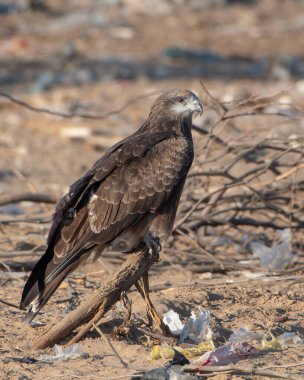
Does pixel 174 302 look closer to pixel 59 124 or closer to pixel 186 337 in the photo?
pixel 186 337

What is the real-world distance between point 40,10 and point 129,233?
48.9ft

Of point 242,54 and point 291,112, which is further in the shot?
point 242,54

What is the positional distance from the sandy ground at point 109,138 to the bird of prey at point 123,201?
436 millimetres

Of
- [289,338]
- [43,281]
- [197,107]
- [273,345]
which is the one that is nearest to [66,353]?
[43,281]

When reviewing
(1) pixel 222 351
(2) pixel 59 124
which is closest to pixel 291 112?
(2) pixel 59 124

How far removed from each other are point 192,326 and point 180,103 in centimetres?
162

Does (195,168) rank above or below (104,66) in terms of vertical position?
above

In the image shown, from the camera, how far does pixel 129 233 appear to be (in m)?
6.16

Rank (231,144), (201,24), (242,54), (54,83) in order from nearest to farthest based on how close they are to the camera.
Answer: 1. (231,144)
2. (54,83)
3. (242,54)
4. (201,24)

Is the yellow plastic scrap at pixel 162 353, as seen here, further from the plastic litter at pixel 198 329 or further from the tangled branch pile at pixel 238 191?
the tangled branch pile at pixel 238 191

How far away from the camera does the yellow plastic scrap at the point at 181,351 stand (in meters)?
5.30

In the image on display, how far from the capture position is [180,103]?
22.0 ft

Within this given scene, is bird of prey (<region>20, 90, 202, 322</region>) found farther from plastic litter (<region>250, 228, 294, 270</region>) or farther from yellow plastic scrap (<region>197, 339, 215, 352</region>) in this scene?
plastic litter (<region>250, 228, 294, 270</region>)

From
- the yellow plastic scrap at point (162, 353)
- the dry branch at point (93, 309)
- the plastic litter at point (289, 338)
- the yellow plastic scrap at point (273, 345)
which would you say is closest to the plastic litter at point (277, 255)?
the plastic litter at point (289, 338)
